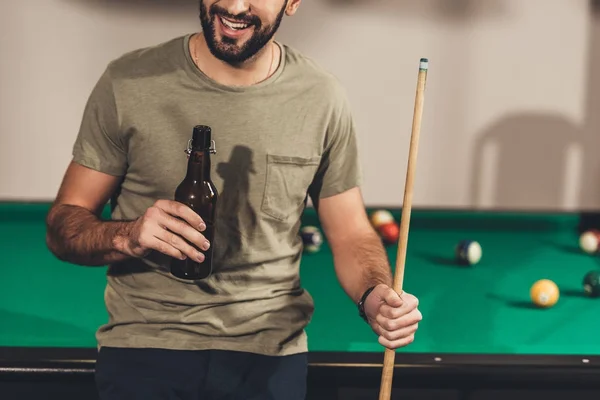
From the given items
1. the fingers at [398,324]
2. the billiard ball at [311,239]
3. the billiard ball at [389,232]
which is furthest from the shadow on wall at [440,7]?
the fingers at [398,324]

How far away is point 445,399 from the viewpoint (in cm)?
233

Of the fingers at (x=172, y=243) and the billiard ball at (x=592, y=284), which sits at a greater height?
the fingers at (x=172, y=243)

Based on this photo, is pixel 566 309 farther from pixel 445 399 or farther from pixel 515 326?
pixel 445 399

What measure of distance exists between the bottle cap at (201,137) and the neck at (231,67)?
1.03 feet

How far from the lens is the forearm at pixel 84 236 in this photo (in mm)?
2041

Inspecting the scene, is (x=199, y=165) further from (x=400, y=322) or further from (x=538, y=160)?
(x=538, y=160)

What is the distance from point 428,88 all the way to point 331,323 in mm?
2068

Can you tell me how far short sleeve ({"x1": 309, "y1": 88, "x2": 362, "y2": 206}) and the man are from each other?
0.02 metres

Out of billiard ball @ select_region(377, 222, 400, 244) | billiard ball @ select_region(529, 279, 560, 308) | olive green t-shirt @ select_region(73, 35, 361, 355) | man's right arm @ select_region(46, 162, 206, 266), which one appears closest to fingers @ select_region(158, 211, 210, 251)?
man's right arm @ select_region(46, 162, 206, 266)

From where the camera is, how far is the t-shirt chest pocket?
7.36 feet

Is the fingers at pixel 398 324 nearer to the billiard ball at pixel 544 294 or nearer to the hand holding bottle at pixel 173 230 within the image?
the hand holding bottle at pixel 173 230

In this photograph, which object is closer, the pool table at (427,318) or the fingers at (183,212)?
the fingers at (183,212)

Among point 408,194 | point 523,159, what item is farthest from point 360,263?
point 523,159

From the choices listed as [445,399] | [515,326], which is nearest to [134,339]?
[445,399]
